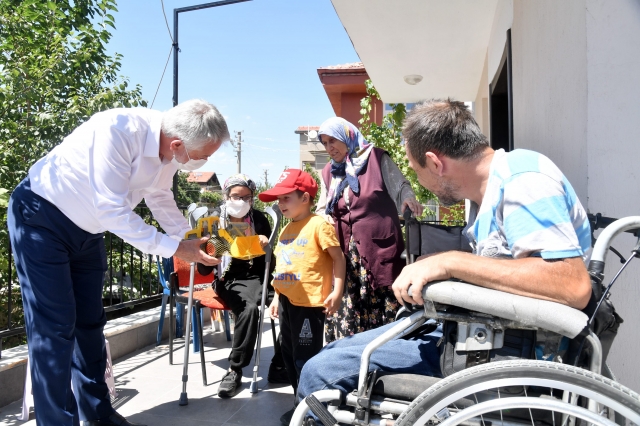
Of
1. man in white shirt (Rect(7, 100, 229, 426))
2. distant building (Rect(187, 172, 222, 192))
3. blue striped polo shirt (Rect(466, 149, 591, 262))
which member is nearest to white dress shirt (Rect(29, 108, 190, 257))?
man in white shirt (Rect(7, 100, 229, 426))

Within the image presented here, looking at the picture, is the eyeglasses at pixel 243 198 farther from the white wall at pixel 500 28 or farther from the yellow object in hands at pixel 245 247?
the white wall at pixel 500 28

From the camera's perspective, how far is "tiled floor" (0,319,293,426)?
3.03 metres

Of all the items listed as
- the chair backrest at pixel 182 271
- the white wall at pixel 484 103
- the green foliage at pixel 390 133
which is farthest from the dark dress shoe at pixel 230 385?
the green foliage at pixel 390 133

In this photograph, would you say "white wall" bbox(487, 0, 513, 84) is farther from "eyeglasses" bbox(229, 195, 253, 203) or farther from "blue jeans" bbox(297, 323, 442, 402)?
"blue jeans" bbox(297, 323, 442, 402)

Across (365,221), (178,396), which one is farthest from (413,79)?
(178,396)

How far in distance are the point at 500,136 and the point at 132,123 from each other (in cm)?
446

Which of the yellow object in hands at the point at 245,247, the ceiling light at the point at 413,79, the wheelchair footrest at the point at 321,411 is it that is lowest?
the wheelchair footrest at the point at 321,411

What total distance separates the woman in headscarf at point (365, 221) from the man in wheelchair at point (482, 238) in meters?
1.20

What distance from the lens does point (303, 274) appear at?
113 inches

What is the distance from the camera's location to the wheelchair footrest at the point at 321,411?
4.64ft

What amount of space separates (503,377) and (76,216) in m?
2.09

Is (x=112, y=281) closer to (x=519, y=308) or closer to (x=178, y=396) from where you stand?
(x=178, y=396)

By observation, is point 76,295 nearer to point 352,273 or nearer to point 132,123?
point 132,123

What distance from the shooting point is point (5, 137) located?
4578 mm
